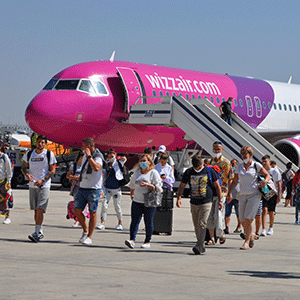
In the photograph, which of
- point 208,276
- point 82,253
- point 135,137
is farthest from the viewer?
point 135,137

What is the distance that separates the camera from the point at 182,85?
25.9m

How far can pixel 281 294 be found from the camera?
24.7 ft

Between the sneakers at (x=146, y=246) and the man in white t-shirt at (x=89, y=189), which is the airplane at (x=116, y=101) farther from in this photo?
the sneakers at (x=146, y=246)

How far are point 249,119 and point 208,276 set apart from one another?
20.4 meters

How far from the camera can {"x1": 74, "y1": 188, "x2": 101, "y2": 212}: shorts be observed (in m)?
11.7

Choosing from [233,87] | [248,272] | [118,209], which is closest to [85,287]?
[248,272]

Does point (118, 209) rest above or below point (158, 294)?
below

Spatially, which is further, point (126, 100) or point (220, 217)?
point (126, 100)

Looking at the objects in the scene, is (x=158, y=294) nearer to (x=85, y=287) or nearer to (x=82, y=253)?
(x=85, y=287)

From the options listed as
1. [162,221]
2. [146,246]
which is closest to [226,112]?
[162,221]

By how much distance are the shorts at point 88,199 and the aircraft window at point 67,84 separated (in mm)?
11925

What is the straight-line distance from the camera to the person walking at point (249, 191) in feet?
38.4

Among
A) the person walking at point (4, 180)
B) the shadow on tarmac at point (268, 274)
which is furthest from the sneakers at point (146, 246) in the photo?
the person walking at point (4, 180)

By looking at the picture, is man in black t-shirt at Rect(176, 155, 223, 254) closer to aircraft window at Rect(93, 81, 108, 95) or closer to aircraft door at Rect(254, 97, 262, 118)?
aircraft window at Rect(93, 81, 108, 95)
